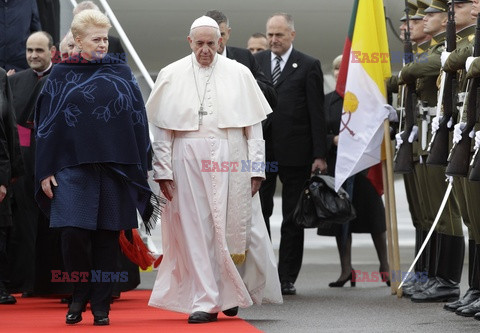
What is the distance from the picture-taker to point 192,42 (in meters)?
8.19

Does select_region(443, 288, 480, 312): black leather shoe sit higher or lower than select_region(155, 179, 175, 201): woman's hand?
lower

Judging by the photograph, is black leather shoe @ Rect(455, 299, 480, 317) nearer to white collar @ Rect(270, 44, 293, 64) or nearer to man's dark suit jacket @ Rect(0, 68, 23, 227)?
man's dark suit jacket @ Rect(0, 68, 23, 227)

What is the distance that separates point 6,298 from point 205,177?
2.16 meters

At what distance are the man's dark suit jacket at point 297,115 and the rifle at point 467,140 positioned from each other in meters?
2.69

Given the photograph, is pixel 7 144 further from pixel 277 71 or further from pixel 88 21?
pixel 277 71

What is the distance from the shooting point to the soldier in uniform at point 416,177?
9.73m

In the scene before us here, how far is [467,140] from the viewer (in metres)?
7.73

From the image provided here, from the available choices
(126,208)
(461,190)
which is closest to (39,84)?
(126,208)

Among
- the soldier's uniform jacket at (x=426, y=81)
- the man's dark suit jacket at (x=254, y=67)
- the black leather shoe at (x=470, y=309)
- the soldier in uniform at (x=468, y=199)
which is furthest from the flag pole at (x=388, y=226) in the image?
the black leather shoe at (x=470, y=309)

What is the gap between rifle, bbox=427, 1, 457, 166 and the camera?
8242mm

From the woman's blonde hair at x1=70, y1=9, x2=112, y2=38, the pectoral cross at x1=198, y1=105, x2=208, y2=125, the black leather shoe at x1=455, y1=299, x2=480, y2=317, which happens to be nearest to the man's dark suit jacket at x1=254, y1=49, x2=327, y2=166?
the pectoral cross at x1=198, y1=105, x2=208, y2=125

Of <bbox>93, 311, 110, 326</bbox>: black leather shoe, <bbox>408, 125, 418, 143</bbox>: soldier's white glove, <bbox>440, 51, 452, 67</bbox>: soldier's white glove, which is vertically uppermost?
<bbox>440, 51, 452, 67</bbox>: soldier's white glove

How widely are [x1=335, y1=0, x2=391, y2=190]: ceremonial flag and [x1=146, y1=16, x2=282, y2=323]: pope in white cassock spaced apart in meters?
2.11

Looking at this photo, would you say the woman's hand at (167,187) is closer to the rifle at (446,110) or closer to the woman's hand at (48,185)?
the woman's hand at (48,185)
